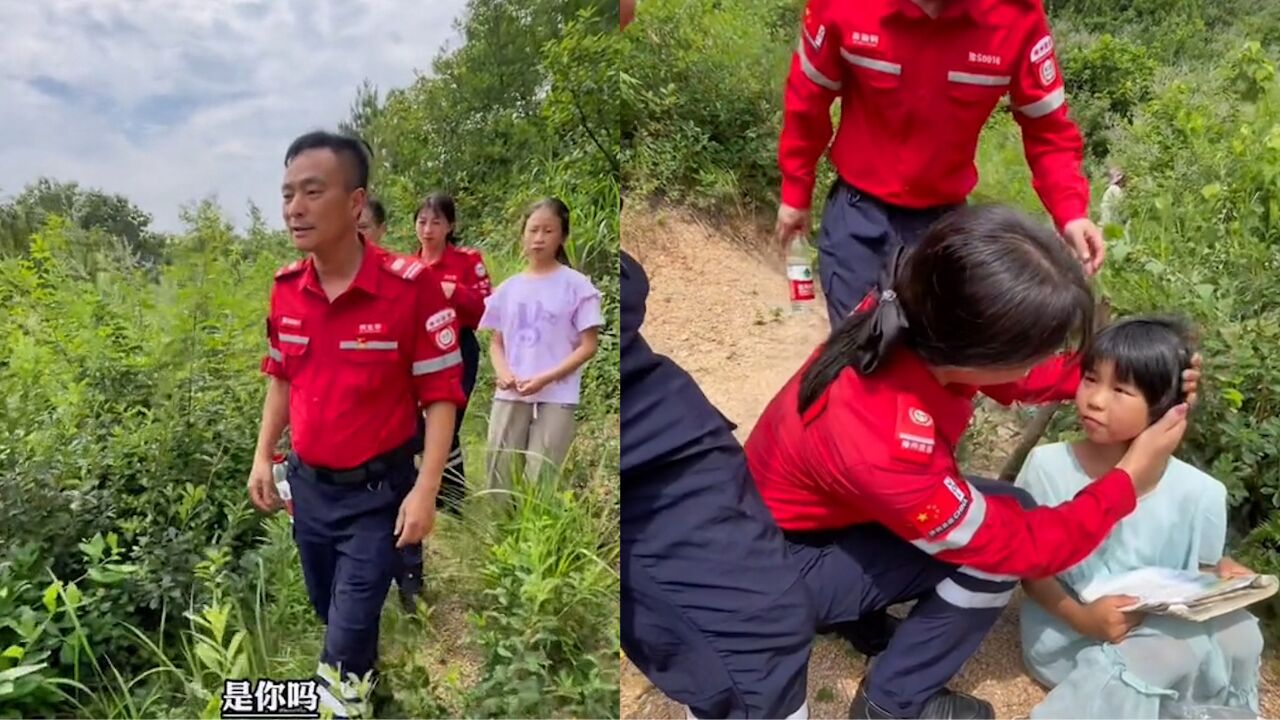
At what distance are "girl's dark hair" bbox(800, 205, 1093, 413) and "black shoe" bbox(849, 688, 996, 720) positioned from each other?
2.06 feet

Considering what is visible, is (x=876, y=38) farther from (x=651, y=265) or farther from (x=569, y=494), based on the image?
(x=569, y=494)

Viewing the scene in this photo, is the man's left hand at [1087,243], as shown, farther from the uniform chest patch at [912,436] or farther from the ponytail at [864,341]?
the uniform chest patch at [912,436]

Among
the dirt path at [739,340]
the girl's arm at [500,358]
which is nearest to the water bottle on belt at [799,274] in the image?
the dirt path at [739,340]

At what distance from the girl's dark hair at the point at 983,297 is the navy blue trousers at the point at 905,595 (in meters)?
0.35

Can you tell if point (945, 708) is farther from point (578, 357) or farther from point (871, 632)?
point (578, 357)

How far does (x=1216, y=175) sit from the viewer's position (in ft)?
5.41

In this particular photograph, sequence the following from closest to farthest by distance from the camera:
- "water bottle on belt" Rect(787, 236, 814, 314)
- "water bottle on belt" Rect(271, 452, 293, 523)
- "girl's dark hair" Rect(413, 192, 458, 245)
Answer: "girl's dark hair" Rect(413, 192, 458, 245)
"water bottle on belt" Rect(271, 452, 293, 523)
"water bottle on belt" Rect(787, 236, 814, 314)

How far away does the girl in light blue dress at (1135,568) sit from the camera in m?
1.51

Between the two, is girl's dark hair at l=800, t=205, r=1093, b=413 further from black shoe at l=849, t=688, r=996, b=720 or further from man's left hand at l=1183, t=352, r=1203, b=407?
black shoe at l=849, t=688, r=996, b=720

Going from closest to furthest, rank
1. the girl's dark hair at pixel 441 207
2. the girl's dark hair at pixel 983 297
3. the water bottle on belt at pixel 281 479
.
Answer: the girl's dark hair at pixel 983 297
the girl's dark hair at pixel 441 207
the water bottle on belt at pixel 281 479

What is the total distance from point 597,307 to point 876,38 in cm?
61

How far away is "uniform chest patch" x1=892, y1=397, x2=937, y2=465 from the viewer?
1.31 metres

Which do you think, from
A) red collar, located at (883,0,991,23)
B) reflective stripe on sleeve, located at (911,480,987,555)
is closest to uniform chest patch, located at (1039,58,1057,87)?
red collar, located at (883,0,991,23)

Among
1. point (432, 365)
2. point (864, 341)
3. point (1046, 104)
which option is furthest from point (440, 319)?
point (1046, 104)
